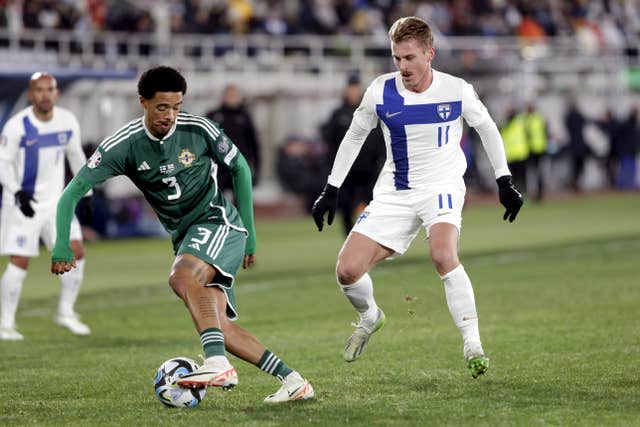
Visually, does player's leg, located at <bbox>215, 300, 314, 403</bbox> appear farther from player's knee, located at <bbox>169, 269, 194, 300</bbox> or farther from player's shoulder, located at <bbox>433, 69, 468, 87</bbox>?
player's shoulder, located at <bbox>433, 69, 468, 87</bbox>

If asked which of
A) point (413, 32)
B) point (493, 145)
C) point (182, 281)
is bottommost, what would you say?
point (182, 281)

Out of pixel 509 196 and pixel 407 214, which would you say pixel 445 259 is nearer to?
pixel 407 214

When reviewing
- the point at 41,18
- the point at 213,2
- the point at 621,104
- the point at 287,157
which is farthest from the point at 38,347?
the point at 621,104

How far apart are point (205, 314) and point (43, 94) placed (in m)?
4.80

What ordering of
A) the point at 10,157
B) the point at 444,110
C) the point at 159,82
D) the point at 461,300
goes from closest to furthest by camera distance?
the point at 159,82 → the point at 461,300 → the point at 444,110 → the point at 10,157

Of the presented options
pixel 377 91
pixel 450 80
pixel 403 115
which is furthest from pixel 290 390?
pixel 450 80

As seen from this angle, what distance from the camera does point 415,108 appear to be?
8.34m

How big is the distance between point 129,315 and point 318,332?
2465 millimetres

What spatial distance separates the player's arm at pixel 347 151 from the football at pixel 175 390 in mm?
1517

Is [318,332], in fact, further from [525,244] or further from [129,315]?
[525,244]

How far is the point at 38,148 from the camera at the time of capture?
11.6 m

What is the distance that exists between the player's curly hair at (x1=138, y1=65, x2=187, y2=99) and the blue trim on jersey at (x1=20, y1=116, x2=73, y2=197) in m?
4.49

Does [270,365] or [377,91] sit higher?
[377,91]

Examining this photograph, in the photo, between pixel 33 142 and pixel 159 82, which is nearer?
pixel 159 82
